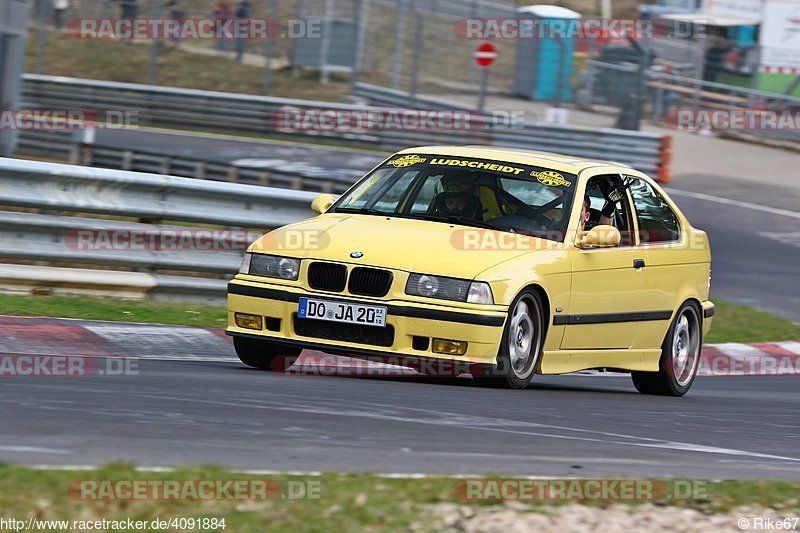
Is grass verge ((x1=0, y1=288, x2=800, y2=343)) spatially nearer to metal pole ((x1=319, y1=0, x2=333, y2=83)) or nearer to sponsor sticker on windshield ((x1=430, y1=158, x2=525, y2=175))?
sponsor sticker on windshield ((x1=430, y1=158, x2=525, y2=175))

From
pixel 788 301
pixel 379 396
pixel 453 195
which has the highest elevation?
pixel 453 195

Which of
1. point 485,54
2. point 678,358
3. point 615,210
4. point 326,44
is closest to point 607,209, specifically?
point 615,210

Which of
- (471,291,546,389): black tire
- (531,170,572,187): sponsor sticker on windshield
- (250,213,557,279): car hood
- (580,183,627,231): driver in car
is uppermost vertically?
(531,170,572,187): sponsor sticker on windshield

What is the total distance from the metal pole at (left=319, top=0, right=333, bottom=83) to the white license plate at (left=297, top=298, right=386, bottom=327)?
80.3 feet

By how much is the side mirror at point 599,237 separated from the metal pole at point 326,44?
77.8ft

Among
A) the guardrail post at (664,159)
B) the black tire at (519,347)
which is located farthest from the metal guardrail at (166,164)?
the black tire at (519,347)

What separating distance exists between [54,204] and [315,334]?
135 inches

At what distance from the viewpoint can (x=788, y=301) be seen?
51.8ft

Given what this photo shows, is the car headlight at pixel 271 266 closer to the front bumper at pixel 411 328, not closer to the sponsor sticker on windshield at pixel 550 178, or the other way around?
the front bumper at pixel 411 328

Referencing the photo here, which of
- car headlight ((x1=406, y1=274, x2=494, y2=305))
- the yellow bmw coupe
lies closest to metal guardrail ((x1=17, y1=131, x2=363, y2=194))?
the yellow bmw coupe

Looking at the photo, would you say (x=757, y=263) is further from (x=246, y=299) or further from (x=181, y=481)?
(x=181, y=481)

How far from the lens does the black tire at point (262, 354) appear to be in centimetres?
850

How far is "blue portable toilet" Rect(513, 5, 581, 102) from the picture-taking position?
27781 millimetres

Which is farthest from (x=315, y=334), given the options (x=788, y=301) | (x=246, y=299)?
(x=788, y=301)
